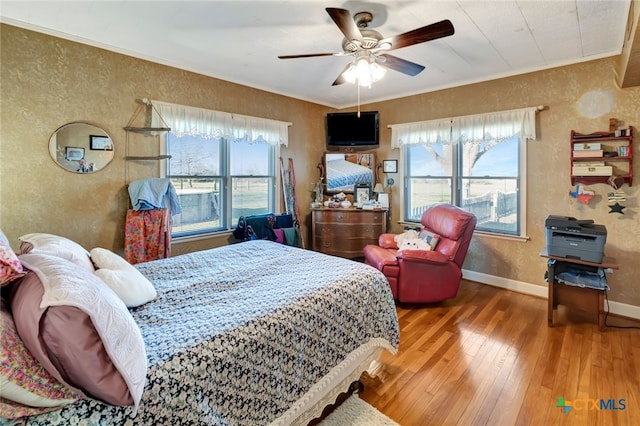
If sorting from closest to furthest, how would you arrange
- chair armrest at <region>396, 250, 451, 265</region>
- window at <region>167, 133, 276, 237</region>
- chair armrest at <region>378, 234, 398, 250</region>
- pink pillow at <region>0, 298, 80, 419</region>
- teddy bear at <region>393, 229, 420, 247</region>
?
pink pillow at <region>0, 298, 80, 419</region> → chair armrest at <region>396, 250, 451, 265</region> → window at <region>167, 133, 276, 237</region> → teddy bear at <region>393, 229, 420, 247</region> → chair armrest at <region>378, 234, 398, 250</region>

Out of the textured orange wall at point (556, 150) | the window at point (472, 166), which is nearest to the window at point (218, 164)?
the window at point (472, 166)

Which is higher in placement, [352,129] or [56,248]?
[352,129]

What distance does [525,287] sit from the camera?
12.1 ft

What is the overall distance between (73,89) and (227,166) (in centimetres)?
166

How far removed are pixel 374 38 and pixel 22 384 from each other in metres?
2.49

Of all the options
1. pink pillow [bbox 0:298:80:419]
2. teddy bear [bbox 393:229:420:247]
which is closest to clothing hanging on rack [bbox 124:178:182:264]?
pink pillow [bbox 0:298:80:419]

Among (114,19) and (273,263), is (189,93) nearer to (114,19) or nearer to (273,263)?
(114,19)

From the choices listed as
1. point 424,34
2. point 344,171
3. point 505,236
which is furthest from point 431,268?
point 344,171

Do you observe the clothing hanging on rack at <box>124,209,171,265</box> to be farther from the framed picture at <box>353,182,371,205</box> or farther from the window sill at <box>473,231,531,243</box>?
the window sill at <box>473,231,531,243</box>

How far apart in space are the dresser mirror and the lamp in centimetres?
249

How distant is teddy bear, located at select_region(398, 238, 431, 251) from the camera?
354cm

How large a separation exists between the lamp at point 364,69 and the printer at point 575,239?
211cm

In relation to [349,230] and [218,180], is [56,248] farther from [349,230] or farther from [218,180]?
[349,230]

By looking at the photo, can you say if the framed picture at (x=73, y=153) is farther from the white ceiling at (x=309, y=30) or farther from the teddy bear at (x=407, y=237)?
the teddy bear at (x=407, y=237)
